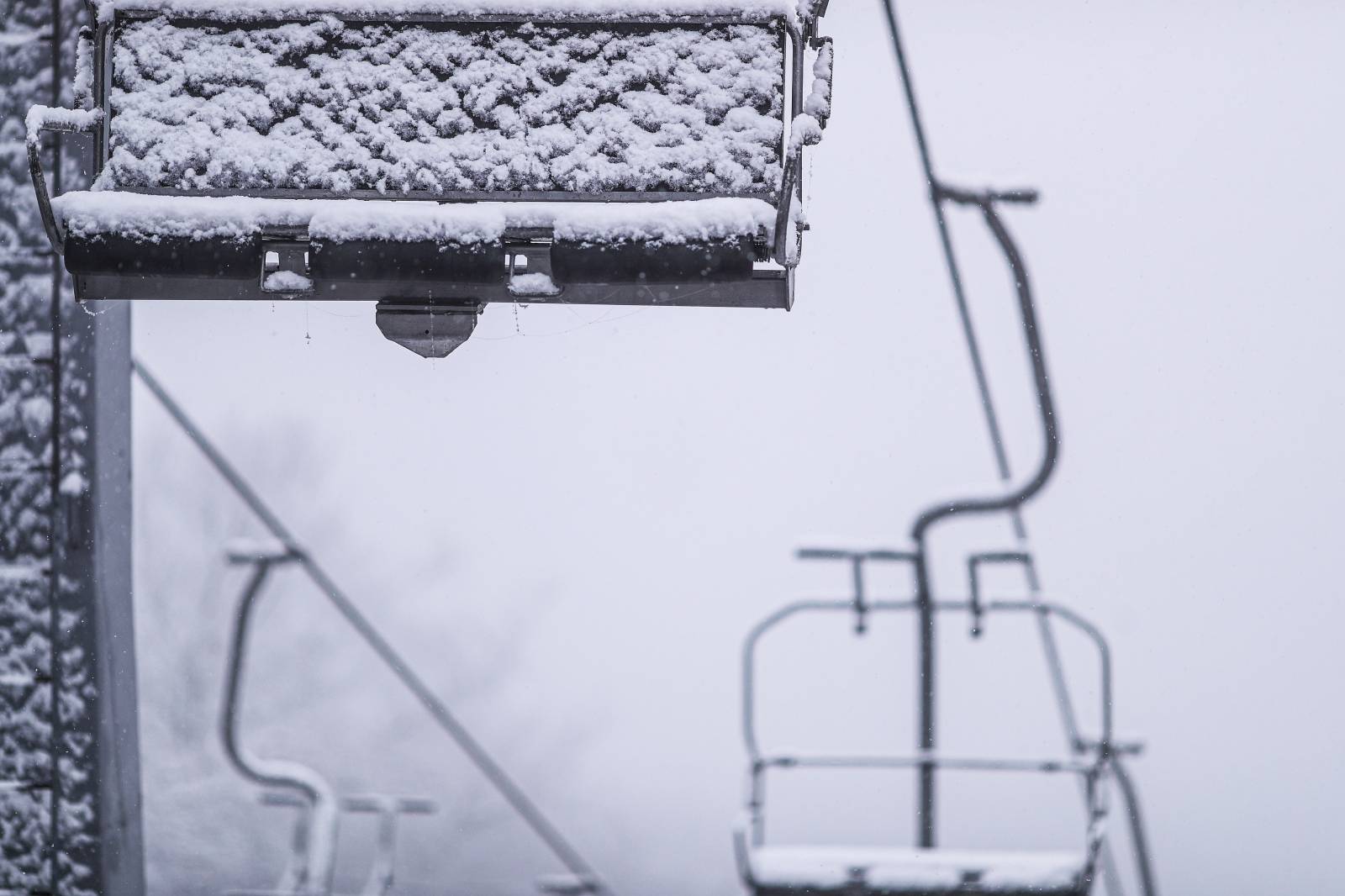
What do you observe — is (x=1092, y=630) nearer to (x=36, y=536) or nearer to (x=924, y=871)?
(x=924, y=871)

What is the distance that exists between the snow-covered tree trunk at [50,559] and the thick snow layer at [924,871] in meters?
1.13

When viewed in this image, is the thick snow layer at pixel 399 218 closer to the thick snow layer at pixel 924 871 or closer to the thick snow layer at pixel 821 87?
the thick snow layer at pixel 821 87

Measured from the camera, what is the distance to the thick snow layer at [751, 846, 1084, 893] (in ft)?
6.68

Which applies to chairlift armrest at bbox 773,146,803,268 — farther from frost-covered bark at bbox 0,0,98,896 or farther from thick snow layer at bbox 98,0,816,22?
frost-covered bark at bbox 0,0,98,896

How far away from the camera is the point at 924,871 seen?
6.70 ft

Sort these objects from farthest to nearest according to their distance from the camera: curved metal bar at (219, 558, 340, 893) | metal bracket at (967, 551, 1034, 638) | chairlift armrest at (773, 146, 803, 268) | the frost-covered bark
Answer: curved metal bar at (219, 558, 340, 893) → metal bracket at (967, 551, 1034, 638) → the frost-covered bark → chairlift armrest at (773, 146, 803, 268)

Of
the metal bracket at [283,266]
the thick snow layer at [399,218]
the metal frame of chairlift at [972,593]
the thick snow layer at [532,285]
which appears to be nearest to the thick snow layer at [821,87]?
the thick snow layer at [399,218]

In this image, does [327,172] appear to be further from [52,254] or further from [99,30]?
[52,254]

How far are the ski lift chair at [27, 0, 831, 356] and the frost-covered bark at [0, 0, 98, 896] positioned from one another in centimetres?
82

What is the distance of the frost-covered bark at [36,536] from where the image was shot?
1991 millimetres

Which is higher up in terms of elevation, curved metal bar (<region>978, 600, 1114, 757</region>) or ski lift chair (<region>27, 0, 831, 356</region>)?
ski lift chair (<region>27, 0, 831, 356</region>)

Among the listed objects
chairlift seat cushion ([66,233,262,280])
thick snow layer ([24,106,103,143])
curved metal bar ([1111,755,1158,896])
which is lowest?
curved metal bar ([1111,755,1158,896])

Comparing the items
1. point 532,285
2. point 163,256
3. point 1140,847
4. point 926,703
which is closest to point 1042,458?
point 926,703

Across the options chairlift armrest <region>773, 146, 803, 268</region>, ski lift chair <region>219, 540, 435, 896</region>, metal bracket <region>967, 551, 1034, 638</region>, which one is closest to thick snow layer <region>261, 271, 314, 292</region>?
chairlift armrest <region>773, 146, 803, 268</region>
